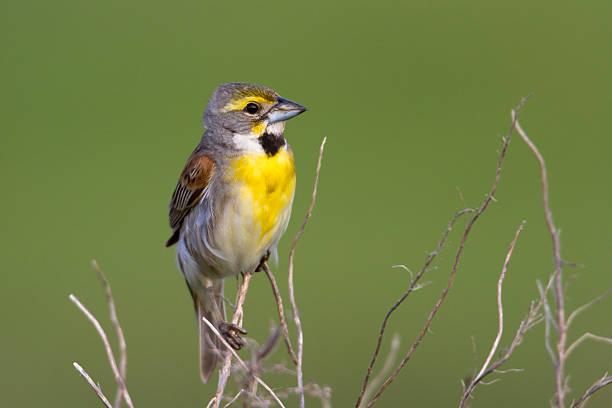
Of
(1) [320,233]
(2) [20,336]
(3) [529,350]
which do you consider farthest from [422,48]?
(2) [20,336]

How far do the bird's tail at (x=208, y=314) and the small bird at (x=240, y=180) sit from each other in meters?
0.21

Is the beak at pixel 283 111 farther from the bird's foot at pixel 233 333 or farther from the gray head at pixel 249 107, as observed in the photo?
the bird's foot at pixel 233 333

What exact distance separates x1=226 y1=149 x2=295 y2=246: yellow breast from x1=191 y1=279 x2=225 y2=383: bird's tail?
18.8 inches

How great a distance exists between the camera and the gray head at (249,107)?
3.47 m

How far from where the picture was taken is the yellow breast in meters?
3.43

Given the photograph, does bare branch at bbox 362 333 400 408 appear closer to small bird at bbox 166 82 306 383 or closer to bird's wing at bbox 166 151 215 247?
small bird at bbox 166 82 306 383

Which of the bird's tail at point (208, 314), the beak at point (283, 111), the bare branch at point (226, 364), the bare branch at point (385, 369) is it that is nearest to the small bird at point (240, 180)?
the beak at point (283, 111)

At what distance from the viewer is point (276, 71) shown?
9.38 metres

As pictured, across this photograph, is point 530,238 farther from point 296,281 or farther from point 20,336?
point 20,336

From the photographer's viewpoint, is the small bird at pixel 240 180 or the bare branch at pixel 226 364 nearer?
the bare branch at pixel 226 364

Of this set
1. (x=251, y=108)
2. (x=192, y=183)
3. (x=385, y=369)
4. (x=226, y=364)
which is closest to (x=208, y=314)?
(x=192, y=183)

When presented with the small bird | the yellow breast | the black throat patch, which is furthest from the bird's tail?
the black throat patch

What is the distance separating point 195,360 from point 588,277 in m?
3.03

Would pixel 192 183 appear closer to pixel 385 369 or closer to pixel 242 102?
pixel 242 102
